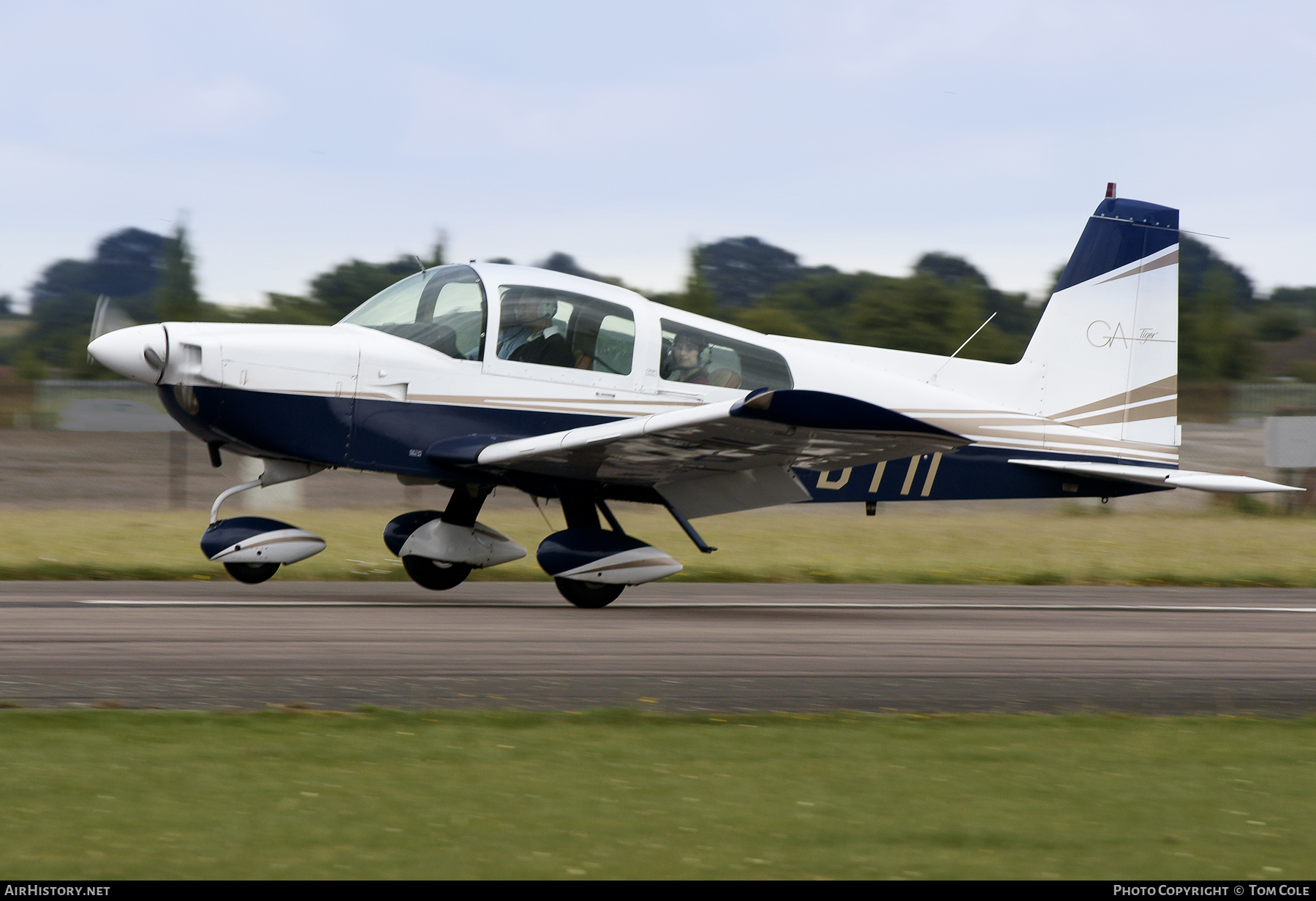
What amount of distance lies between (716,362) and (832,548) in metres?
6.24

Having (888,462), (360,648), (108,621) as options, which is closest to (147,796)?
(360,648)

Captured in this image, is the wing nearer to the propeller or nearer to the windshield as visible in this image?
the windshield

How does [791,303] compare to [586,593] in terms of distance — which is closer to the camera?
[586,593]

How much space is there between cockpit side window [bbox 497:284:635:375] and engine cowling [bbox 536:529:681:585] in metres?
1.28

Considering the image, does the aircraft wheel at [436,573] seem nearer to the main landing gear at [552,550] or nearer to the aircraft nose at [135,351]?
the main landing gear at [552,550]

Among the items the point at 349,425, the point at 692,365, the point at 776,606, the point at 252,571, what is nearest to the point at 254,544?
the point at 252,571

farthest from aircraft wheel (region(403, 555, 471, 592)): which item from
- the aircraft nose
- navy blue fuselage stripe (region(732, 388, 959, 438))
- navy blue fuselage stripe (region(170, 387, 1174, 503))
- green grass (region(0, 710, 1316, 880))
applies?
green grass (region(0, 710, 1316, 880))

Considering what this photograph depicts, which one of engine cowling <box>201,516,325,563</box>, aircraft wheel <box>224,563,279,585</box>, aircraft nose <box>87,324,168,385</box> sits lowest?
aircraft wheel <box>224,563,279,585</box>

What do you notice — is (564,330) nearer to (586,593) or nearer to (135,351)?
(586,593)

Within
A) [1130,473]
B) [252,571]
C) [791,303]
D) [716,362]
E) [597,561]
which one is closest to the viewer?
[597,561]

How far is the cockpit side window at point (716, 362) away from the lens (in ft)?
30.8

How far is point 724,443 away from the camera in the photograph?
830cm

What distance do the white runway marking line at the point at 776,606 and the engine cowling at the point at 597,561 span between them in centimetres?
39

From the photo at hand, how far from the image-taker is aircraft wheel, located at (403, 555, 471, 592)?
9.77 meters
